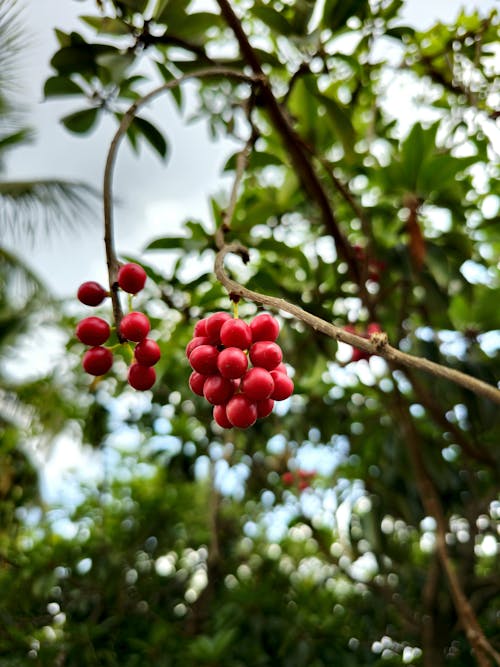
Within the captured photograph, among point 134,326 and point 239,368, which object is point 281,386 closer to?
point 239,368

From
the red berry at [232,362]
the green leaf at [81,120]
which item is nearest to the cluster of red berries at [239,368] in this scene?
the red berry at [232,362]

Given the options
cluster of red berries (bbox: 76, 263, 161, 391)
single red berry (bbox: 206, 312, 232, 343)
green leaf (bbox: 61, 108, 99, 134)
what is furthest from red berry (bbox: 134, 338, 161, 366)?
green leaf (bbox: 61, 108, 99, 134)

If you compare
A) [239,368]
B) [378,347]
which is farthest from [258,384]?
[378,347]

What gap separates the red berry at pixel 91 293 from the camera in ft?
3.00

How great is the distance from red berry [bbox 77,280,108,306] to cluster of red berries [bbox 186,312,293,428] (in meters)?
0.18

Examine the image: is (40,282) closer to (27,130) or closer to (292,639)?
(27,130)

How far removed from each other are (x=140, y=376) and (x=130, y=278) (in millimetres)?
145

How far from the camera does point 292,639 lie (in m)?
2.45

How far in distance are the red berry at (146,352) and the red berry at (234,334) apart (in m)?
0.14

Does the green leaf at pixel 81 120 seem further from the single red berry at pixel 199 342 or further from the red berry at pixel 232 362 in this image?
the red berry at pixel 232 362

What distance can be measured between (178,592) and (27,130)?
424cm

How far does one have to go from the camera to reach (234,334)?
30.3 inches

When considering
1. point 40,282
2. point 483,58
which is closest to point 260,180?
point 483,58

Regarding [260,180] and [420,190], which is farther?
[260,180]
